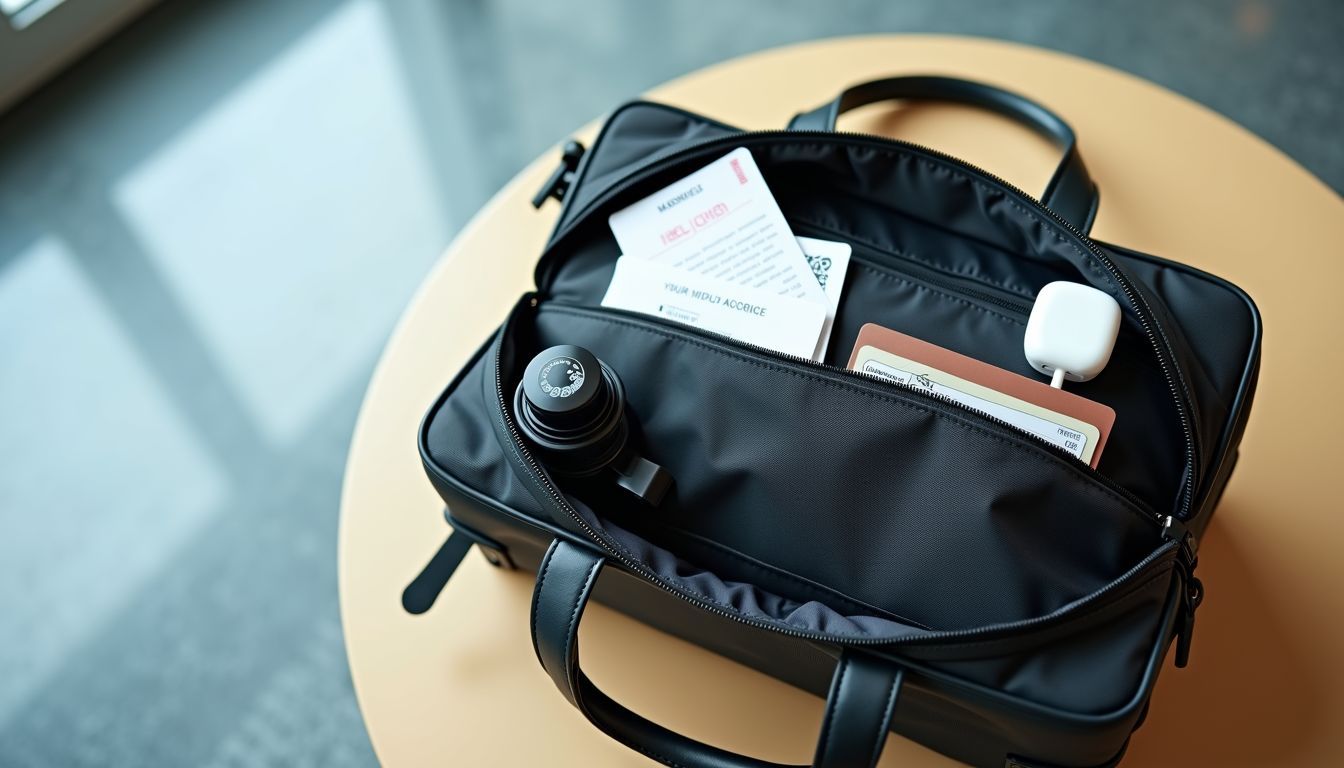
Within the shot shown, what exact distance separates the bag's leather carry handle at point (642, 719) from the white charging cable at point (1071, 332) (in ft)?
0.87

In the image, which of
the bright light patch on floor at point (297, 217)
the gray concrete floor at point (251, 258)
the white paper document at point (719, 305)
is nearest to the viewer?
the white paper document at point (719, 305)

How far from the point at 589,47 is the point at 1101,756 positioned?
1584 mm

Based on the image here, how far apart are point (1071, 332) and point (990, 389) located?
0.24 feet

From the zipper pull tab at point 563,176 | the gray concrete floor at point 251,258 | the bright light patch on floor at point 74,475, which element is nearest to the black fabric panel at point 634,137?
the zipper pull tab at point 563,176

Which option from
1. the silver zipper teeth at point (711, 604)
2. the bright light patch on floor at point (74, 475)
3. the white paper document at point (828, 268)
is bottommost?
the bright light patch on floor at point (74, 475)

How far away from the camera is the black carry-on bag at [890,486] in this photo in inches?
27.0

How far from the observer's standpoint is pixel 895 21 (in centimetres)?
185

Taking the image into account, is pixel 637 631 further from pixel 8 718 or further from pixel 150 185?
pixel 150 185

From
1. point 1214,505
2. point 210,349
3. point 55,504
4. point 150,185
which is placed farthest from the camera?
point 150,185

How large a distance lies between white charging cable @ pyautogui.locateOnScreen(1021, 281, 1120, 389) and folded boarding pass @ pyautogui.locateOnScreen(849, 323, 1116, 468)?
0.02 m

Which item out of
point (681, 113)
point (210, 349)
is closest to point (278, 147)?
point (210, 349)

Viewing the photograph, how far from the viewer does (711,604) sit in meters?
0.72

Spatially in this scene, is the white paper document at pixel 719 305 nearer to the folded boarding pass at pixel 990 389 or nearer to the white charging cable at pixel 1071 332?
the folded boarding pass at pixel 990 389

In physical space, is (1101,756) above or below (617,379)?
below
